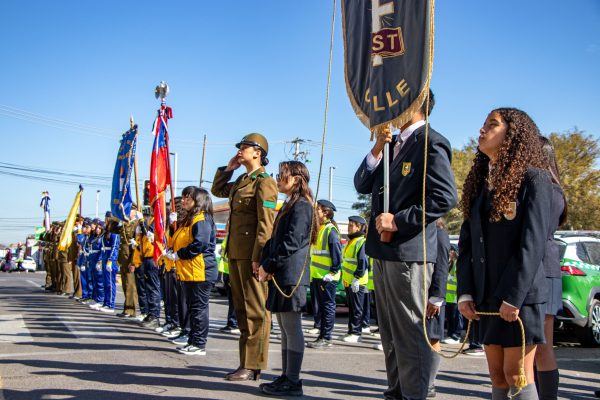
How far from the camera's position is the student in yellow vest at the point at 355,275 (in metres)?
10.1

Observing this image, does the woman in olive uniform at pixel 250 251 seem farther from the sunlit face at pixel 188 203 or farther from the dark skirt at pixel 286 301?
the sunlit face at pixel 188 203

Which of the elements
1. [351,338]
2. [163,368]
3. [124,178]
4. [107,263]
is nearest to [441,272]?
[163,368]

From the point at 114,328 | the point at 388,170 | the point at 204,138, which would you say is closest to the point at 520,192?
the point at 388,170

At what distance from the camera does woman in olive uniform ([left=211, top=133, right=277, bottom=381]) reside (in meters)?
5.92

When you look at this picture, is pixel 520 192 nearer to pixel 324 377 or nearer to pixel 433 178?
pixel 433 178

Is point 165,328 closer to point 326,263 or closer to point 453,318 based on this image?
point 326,263

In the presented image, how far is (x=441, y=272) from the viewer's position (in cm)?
581

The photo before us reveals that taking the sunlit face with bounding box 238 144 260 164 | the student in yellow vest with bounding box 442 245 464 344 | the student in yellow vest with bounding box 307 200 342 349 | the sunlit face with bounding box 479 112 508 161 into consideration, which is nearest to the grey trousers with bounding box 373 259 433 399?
the sunlit face with bounding box 479 112 508 161

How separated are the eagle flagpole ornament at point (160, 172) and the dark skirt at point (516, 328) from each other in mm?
6525

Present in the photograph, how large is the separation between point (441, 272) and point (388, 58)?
2.50 meters

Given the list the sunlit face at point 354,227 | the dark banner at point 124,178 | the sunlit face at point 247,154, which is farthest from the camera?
the dark banner at point 124,178

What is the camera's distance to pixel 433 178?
382 centimetres

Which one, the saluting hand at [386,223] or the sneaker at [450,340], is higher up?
the saluting hand at [386,223]

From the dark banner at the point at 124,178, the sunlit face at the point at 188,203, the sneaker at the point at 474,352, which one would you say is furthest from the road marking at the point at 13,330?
the sneaker at the point at 474,352
